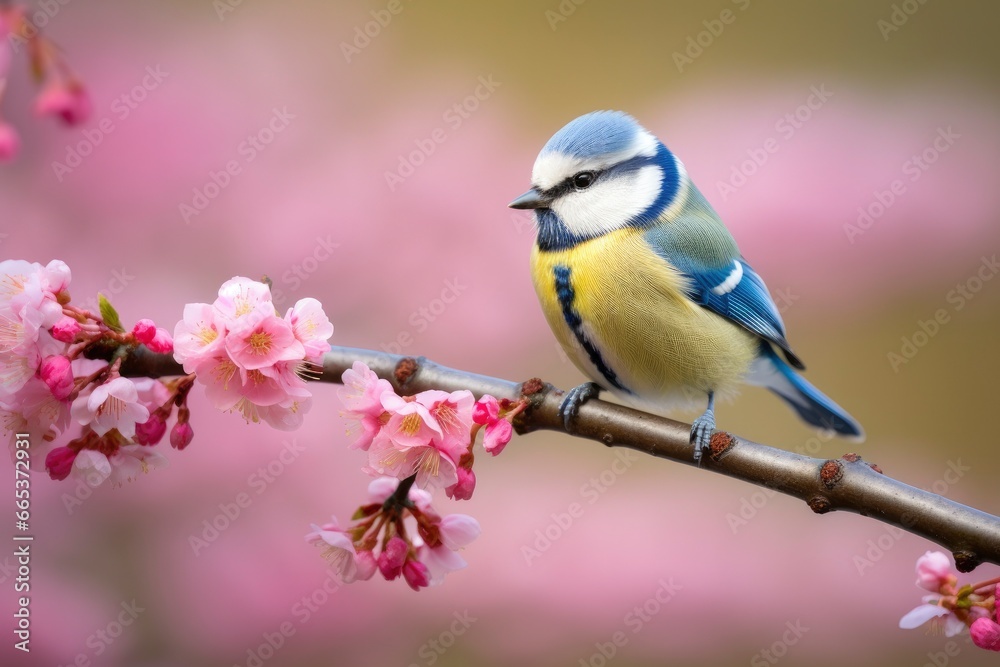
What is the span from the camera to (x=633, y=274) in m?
0.85

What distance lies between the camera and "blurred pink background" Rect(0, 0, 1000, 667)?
1.17 meters

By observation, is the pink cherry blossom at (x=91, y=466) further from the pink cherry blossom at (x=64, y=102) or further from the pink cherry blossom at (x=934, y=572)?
the pink cherry blossom at (x=934, y=572)

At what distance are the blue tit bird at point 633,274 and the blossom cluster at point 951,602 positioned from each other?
24 cm

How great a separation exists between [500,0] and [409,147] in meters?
0.46

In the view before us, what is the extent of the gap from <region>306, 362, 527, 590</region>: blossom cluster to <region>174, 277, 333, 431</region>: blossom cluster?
4cm

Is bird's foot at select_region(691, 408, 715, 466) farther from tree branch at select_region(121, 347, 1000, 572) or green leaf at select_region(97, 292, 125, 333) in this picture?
green leaf at select_region(97, 292, 125, 333)

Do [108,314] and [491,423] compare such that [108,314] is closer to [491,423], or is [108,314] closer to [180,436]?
[180,436]

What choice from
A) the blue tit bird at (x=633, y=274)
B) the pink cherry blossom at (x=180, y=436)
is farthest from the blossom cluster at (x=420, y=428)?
the blue tit bird at (x=633, y=274)

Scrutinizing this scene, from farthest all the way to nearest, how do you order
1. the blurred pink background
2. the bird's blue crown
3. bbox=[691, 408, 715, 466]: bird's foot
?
the blurred pink background → the bird's blue crown → bbox=[691, 408, 715, 466]: bird's foot

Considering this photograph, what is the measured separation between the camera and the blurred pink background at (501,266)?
1.17 meters

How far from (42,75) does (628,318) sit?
1.89ft

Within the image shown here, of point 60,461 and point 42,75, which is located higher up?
point 42,75

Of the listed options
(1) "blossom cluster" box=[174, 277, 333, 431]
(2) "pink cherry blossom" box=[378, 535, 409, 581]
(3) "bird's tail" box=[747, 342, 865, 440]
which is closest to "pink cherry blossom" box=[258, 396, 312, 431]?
(1) "blossom cluster" box=[174, 277, 333, 431]

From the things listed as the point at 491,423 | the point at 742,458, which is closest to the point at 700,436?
the point at 742,458
